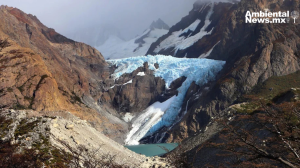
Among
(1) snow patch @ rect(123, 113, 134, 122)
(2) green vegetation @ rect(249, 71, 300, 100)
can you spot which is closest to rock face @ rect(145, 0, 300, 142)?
(2) green vegetation @ rect(249, 71, 300, 100)

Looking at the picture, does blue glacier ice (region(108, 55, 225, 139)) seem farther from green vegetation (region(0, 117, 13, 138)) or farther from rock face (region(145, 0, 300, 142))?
green vegetation (region(0, 117, 13, 138))

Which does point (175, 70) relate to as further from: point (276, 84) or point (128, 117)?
point (276, 84)

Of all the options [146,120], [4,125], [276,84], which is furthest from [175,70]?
[4,125]

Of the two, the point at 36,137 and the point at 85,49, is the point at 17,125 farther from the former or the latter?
the point at 85,49

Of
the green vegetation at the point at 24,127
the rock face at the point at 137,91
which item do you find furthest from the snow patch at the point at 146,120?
the green vegetation at the point at 24,127

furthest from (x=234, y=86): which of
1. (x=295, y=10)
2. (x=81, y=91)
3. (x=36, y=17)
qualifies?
(x=36, y=17)

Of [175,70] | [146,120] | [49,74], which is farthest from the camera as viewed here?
[175,70]

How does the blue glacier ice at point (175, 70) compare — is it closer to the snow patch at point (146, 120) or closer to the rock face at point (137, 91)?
the snow patch at point (146, 120)
